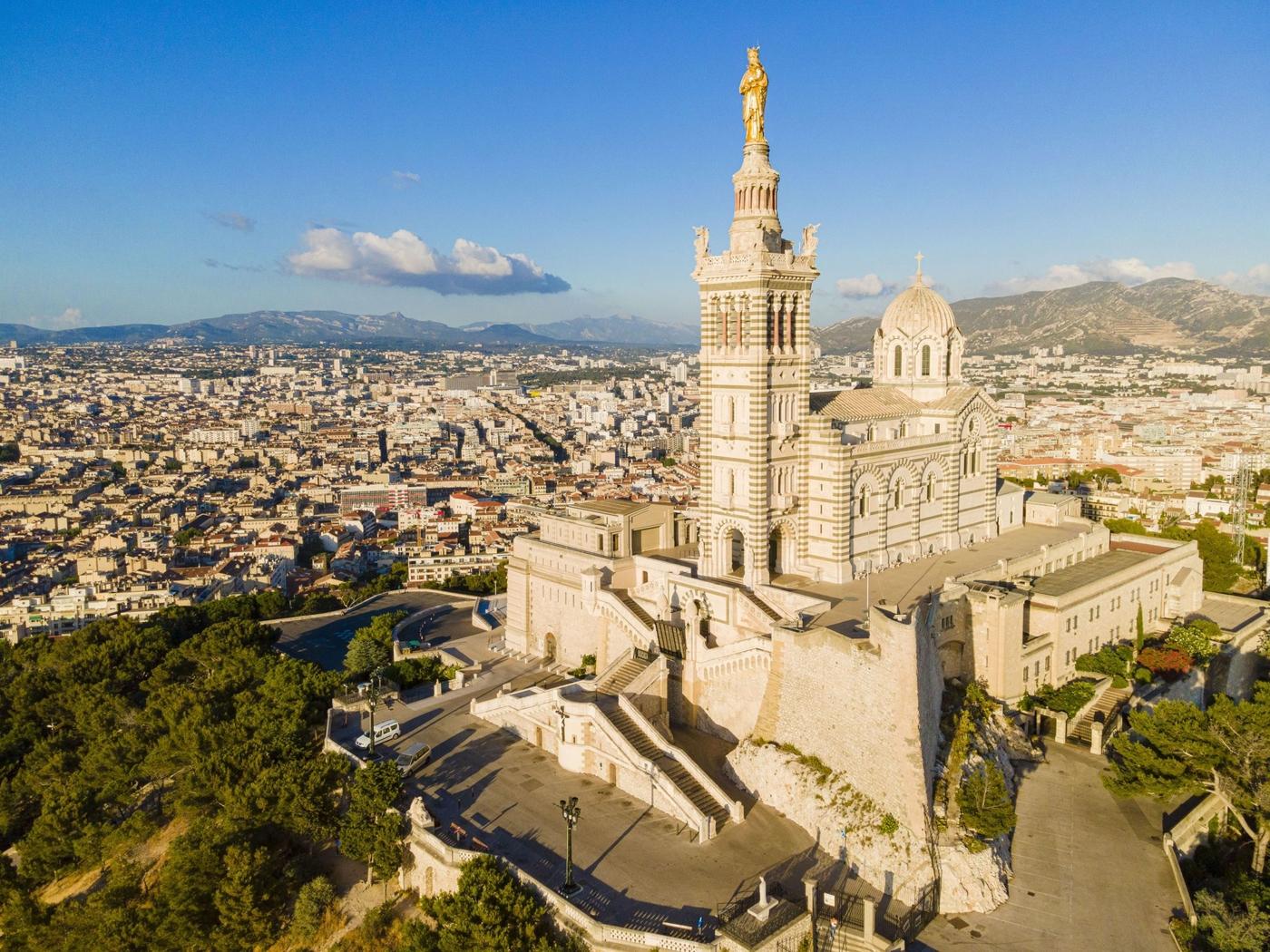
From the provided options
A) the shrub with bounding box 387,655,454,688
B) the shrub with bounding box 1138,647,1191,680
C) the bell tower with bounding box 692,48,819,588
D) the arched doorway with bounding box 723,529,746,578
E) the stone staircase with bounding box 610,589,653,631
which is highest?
the bell tower with bounding box 692,48,819,588

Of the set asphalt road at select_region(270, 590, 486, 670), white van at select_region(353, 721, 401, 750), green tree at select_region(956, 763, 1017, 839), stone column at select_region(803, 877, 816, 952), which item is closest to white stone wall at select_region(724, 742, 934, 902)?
green tree at select_region(956, 763, 1017, 839)

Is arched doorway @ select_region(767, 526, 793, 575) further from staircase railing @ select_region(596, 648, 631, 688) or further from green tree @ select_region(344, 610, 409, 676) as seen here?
green tree @ select_region(344, 610, 409, 676)

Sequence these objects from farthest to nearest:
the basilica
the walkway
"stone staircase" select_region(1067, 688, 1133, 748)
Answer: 1. "stone staircase" select_region(1067, 688, 1133, 748)
2. the basilica
3. the walkway

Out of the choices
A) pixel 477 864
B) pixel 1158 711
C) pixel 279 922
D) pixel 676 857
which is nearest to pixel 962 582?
pixel 1158 711

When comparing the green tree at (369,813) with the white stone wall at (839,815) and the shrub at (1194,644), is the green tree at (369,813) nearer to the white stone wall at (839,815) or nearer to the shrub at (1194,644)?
the white stone wall at (839,815)

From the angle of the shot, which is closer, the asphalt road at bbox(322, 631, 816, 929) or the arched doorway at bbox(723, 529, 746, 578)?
the asphalt road at bbox(322, 631, 816, 929)

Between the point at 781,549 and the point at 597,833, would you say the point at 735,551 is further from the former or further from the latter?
the point at 597,833

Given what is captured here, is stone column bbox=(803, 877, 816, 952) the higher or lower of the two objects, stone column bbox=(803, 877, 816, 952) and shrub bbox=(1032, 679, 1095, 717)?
the lower

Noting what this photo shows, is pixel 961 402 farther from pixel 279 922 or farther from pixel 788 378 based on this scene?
pixel 279 922
